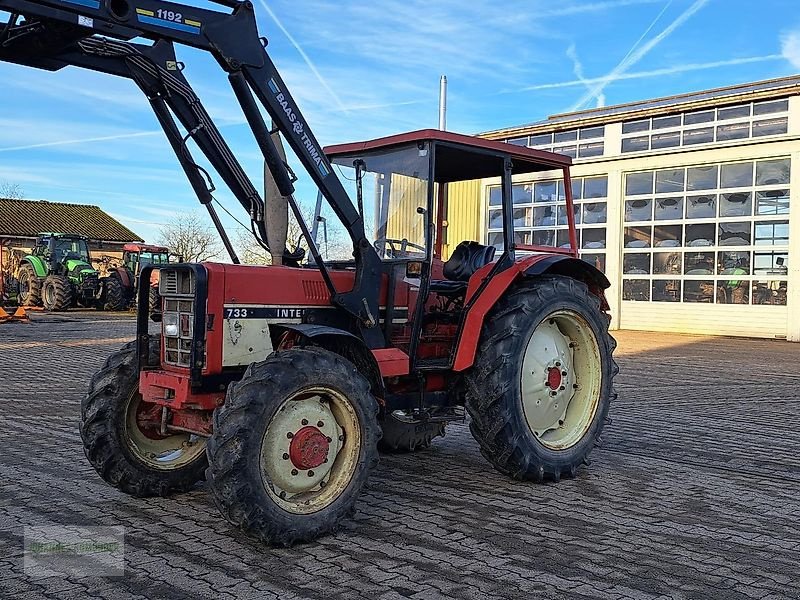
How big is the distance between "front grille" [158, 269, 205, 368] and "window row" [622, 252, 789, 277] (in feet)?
59.0

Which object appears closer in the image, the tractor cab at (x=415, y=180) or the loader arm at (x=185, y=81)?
the loader arm at (x=185, y=81)

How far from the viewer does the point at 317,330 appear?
16.0ft

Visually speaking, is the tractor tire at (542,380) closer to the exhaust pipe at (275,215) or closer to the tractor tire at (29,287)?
the exhaust pipe at (275,215)

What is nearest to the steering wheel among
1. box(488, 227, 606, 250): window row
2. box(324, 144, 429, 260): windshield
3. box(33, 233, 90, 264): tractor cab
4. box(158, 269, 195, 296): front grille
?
box(324, 144, 429, 260): windshield

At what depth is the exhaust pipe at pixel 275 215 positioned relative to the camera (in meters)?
5.16

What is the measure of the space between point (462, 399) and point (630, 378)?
276 inches

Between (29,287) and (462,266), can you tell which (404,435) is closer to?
(462,266)

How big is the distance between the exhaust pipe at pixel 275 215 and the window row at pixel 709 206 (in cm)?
1552

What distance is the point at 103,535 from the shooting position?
15.1 ft

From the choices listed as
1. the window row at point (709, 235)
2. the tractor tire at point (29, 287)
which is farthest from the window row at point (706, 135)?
the tractor tire at point (29, 287)

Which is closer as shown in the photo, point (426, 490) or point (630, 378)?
point (426, 490)

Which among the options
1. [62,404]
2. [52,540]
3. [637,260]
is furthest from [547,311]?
[637,260]

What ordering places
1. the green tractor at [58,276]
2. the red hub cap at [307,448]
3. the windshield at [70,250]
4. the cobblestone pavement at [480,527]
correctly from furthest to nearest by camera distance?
the windshield at [70,250] → the green tractor at [58,276] → the red hub cap at [307,448] → the cobblestone pavement at [480,527]

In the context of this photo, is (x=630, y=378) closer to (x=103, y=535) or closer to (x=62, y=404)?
(x=62, y=404)
